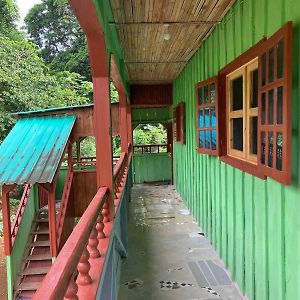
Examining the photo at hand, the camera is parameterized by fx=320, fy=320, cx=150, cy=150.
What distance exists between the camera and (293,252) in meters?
2.08

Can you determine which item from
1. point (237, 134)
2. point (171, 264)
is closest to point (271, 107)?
point (237, 134)

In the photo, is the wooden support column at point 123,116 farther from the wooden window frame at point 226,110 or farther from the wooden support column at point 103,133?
the wooden support column at point 103,133

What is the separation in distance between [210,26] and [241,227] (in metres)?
2.43

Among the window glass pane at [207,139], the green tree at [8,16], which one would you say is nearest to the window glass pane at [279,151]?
the window glass pane at [207,139]

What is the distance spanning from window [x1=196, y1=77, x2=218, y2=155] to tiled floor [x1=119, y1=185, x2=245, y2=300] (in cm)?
136

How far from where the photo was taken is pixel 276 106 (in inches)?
81.5

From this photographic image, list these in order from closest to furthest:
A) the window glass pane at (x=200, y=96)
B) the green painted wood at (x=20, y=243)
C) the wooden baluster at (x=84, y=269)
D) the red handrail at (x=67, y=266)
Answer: the red handrail at (x=67, y=266), the wooden baluster at (x=84, y=269), the window glass pane at (x=200, y=96), the green painted wood at (x=20, y=243)

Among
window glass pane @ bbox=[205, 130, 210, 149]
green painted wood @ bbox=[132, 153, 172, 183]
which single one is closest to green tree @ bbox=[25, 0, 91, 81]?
green painted wood @ bbox=[132, 153, 172, 183]

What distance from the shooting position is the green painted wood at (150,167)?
10.6 m

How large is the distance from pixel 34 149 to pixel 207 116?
13.1 feet

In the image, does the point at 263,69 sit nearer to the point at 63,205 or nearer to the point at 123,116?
the point at 123,116

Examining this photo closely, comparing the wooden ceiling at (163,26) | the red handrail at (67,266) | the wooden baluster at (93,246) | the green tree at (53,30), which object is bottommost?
the wooden baluster at (93,246)

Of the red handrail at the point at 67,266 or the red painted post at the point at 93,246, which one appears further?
the red painted post at the point at 93,246

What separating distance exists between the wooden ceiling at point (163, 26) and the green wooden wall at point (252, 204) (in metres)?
0.18
